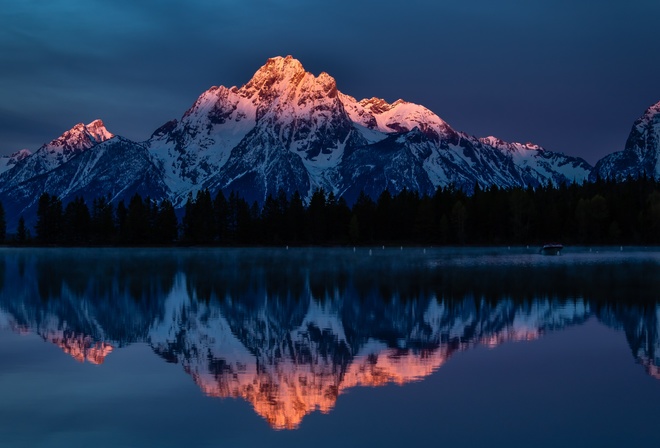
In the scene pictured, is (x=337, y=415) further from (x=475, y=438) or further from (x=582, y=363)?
(x=582, y=363)

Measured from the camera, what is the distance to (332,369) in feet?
112

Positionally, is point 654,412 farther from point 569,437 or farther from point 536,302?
point 536,302

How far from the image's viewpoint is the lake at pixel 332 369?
25.0 m

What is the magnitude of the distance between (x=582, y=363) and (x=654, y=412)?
30.9 ft

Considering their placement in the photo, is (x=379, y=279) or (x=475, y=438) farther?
(x=379, y=279)

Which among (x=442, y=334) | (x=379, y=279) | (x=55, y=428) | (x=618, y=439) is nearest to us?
(x=618, y=439)

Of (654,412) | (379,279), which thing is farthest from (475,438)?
(379,279)

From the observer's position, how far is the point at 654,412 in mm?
26812

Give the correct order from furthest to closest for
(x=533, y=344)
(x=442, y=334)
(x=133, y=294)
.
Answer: (x=133, y=294)
(x=442, y=334)
(x=533, y=344)

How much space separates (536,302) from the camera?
202 ft

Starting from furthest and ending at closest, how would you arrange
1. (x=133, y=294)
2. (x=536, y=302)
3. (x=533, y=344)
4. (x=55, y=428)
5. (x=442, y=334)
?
(x=133, y=294) < (x=536, y=302) < (x=442, y=334) < (x=533, y=344) < (x=55, y=428)

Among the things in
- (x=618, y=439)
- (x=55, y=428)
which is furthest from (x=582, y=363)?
(x=55, y=428)

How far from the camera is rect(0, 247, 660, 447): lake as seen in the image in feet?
82.0

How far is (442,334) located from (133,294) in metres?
34.6
